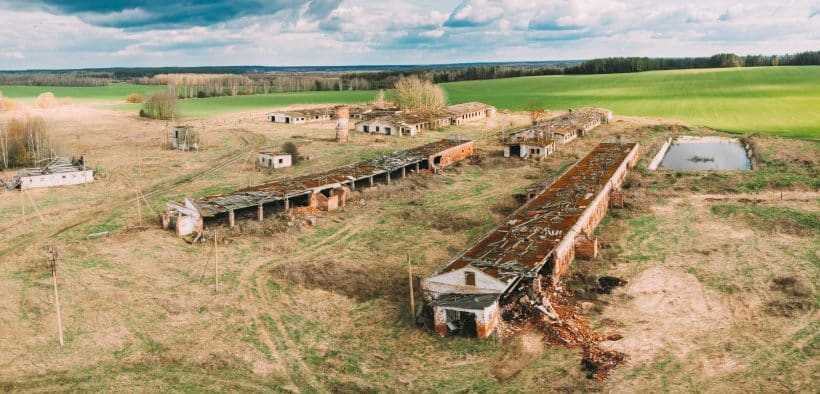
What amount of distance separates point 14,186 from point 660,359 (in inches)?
1575

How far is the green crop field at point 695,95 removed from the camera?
2899 inches

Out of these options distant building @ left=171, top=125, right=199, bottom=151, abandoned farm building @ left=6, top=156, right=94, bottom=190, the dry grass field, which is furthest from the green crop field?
abandoned farm building @ left=6, top=156, right=94, bottom=190

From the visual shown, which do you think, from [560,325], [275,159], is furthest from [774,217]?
[275,159]

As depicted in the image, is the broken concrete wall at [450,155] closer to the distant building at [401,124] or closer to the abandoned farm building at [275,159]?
the abandoned farm building at [275,159]

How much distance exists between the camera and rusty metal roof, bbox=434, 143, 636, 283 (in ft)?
73.7

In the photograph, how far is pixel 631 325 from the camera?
20547mm

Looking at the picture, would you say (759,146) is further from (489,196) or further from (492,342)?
(492,342)

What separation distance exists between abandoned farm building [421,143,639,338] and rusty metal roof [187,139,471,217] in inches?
504

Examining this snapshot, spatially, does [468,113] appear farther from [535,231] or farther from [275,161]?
[535,231]

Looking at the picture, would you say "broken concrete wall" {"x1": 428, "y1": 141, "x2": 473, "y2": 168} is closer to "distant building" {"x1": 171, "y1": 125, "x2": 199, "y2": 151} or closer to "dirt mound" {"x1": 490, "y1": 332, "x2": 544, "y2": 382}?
"distant building" {"x1": 171, "y1": 125, "x2": 199, "y2": 151}

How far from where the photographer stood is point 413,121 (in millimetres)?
70562

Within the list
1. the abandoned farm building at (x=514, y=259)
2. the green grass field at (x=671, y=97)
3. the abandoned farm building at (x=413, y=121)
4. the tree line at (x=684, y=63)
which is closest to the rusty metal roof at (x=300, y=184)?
the abandoned farm building at (x=514, y=259)

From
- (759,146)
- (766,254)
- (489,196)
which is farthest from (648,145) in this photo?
(766,254)

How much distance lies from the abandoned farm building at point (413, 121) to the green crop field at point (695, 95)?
20762mm
